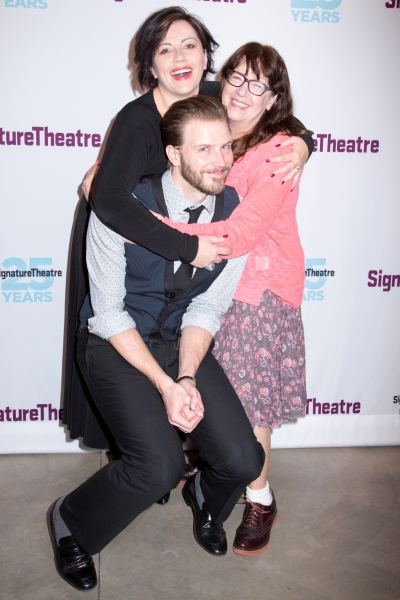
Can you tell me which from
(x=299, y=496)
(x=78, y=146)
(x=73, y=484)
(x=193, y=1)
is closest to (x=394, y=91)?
(x=193, y=1)

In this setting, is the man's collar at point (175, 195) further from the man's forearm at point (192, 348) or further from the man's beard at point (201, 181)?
the man's forearm at point (192, 348)

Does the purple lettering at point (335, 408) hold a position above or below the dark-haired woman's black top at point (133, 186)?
below

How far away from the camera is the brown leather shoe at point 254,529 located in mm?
2055

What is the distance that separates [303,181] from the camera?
258 cm

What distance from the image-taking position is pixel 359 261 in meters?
2.69

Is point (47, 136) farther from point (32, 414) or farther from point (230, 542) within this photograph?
point (230, 542)

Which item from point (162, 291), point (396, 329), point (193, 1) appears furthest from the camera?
point (396, 329)

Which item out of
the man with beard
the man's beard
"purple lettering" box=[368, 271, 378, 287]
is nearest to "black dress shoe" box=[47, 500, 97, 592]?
the man with beard

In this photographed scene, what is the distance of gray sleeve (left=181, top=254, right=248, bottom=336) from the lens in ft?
6.36

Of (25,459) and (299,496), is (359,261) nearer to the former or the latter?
(299,496)

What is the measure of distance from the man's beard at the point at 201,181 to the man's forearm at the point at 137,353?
0.48m

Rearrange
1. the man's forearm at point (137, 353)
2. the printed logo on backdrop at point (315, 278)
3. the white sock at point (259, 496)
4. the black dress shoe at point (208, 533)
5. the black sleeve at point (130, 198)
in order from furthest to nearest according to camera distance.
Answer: the printed logo on backdrop at point (315, 278), the white sock at point (259, 496), the black dress shoe at point (208, 533), the man's forearm at point (137, 353), the black sleeve at point (130, 198)

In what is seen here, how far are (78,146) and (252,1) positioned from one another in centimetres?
89

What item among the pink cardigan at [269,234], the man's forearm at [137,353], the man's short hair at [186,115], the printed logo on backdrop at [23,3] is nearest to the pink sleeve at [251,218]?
the pink cardigan at [269,234]
